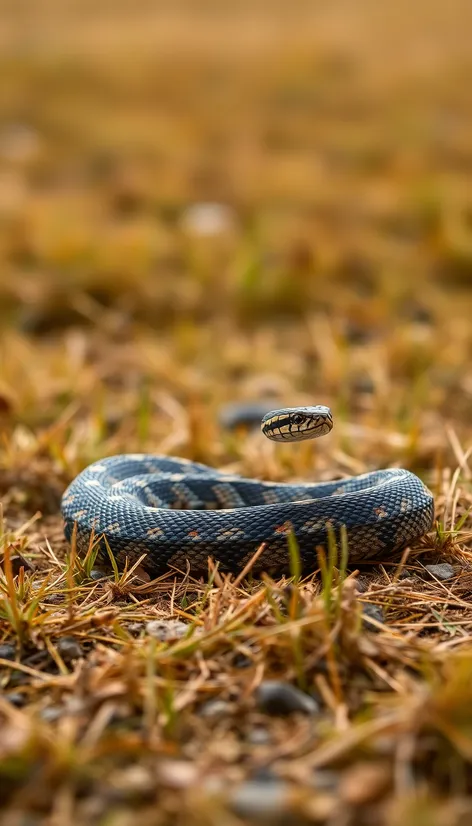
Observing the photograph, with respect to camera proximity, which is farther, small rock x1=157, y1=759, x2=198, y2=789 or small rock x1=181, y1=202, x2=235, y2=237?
small rock x1=181, y1=202, x2=235, y2=237

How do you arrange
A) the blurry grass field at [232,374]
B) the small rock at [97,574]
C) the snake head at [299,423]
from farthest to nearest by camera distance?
the snake head at [299,423] < the small rock at [97,574] < the blurry grass field at [232,374]

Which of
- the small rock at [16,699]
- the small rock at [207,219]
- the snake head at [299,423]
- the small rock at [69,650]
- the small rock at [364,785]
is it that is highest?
the snake head at [299,423]

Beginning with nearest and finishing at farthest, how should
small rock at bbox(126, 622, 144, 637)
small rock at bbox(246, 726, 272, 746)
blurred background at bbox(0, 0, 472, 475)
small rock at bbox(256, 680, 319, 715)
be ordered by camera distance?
small rock at bbox(246, 726, 272, 746) → small rock at bbox(256, 680, 319, 715) → small rock at bbox(126, 622, 144, 637) → blurred background at bbox(0, 0, 472, 475)

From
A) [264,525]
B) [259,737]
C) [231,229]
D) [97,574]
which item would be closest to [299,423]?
[264,525]

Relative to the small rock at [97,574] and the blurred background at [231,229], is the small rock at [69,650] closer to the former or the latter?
the small rock at [97,574]

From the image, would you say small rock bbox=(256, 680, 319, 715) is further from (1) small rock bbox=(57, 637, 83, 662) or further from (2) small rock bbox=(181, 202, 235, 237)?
(2) small rock bbox=(181, 202, 235, 237)

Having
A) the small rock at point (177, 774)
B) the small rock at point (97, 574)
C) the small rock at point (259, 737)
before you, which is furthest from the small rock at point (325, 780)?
the small rock at point (97, 574)

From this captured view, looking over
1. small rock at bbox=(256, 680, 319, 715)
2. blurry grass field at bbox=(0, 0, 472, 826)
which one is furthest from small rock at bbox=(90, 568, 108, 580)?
small rock at bbox=(256, 680, 319, 715)
